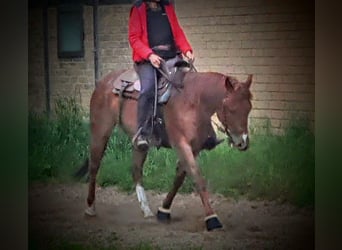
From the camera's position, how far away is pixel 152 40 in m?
4.05

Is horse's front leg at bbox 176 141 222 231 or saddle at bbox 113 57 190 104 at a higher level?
saddle at bbox 113 57 190 104

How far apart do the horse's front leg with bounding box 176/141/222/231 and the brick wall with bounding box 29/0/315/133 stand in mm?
385

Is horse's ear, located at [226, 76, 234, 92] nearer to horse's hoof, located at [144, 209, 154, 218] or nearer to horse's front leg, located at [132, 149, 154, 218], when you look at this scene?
horse's front leg, located at [132, 149, 154, 218]

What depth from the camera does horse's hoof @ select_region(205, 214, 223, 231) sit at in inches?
157

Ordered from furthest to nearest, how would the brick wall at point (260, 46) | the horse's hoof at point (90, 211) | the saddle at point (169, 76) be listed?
1. the horse's hoof at point (90, 211)
2. the saddle at point (169, 76)
3. the brick wall at point (260, 46)

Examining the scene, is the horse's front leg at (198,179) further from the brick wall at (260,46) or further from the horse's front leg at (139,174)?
the brick wall at (260,46)

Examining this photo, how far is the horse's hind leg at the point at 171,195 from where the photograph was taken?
4.05 metres

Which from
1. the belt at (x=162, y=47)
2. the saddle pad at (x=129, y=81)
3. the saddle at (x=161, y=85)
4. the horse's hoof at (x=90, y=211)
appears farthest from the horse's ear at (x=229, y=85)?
the horse's hoof at (x=90, y=211)

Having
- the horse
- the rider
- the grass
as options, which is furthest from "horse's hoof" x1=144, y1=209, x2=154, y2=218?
the rider

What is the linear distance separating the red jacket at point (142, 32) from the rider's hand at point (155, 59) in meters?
0.02

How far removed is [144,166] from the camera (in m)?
4.09

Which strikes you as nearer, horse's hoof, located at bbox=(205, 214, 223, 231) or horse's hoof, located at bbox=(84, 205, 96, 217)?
horse's hoof, located at bbox=(205, 214, 223, 231)
